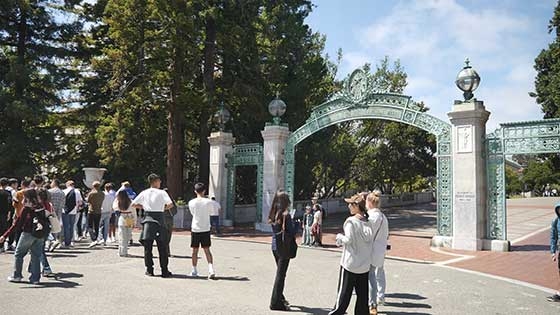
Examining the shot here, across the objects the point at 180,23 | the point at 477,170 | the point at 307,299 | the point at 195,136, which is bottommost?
the point at 307,299

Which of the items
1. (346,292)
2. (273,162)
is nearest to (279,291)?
(346,292)

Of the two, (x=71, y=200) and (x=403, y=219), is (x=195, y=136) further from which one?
(x=71, y=200)

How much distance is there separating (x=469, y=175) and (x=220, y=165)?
9.95 m

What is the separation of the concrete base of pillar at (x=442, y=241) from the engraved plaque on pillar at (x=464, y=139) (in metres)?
2.52

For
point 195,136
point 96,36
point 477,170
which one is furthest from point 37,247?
point 96,36

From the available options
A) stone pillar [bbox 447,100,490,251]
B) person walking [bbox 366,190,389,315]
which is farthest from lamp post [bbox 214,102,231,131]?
person walking [bbox 366,190,389,315]

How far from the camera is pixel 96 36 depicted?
80.2ft

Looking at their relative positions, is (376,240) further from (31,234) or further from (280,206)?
(31,234)

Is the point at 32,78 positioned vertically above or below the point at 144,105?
above

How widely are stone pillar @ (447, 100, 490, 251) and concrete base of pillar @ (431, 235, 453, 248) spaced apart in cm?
18

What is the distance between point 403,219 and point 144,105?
13.7 metres

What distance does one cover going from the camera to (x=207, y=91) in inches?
762

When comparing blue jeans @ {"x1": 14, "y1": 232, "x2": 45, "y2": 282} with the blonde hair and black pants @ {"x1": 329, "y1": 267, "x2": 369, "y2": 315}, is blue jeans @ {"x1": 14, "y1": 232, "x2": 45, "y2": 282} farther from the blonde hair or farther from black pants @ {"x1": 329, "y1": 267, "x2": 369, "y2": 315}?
the blonde hair

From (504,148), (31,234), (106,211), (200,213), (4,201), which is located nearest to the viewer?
(31,234)
